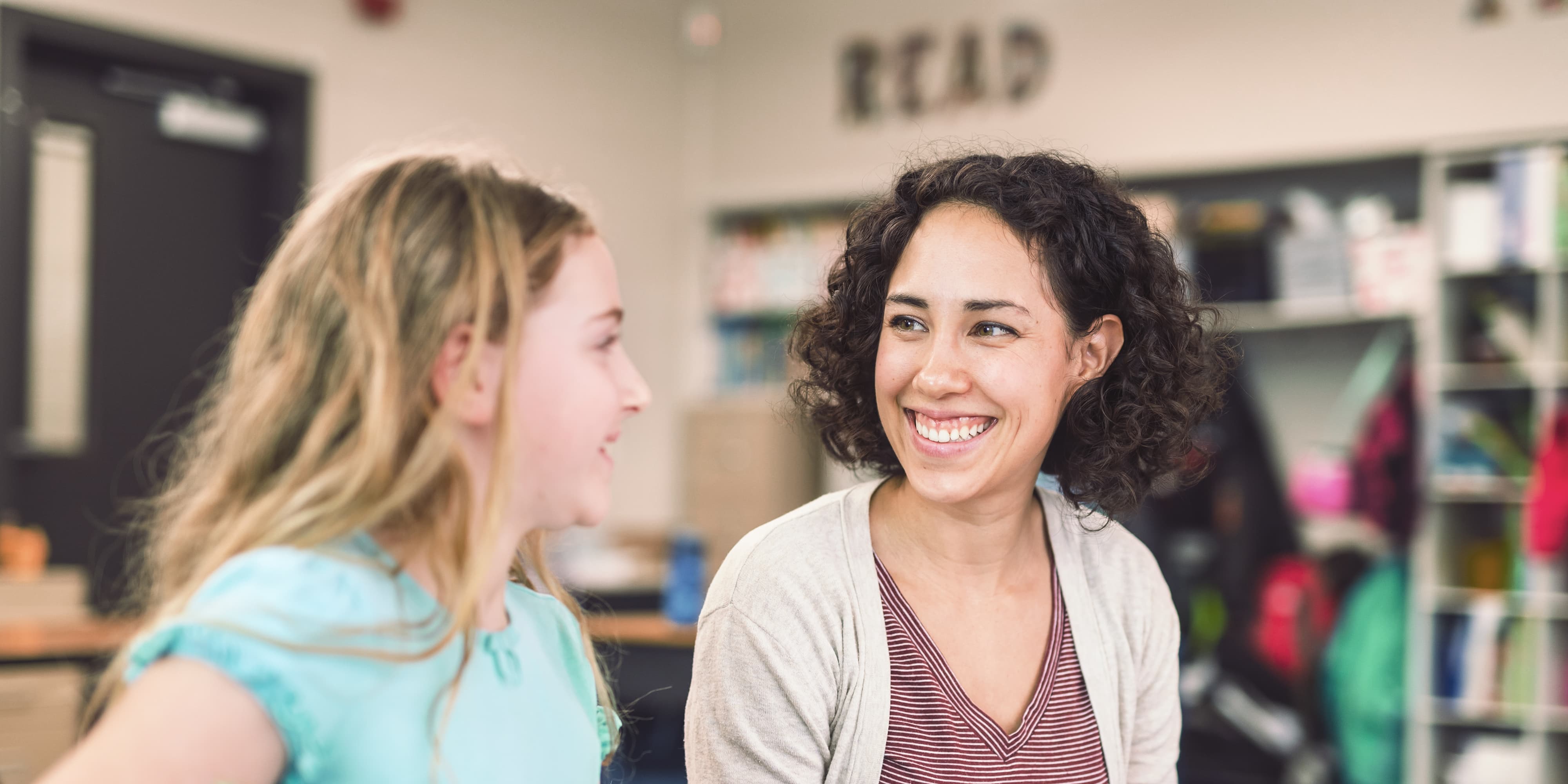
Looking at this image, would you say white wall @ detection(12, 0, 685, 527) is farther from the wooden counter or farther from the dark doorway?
the wooden counter

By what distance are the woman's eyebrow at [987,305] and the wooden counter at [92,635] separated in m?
1.50

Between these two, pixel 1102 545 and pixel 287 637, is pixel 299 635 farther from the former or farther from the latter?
pixel 1102 545

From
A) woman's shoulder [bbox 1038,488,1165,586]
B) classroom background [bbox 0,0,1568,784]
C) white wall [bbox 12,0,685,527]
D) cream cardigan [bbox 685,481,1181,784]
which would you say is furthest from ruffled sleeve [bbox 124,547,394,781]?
white wall [bbox 12,0,685,527]

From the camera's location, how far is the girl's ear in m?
0.97

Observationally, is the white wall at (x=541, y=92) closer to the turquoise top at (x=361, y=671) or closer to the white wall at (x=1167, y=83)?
the white wall at (x=1167, y=83)

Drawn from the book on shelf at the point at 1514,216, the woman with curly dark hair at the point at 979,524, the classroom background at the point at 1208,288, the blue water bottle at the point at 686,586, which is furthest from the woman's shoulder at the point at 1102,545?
the book on shelf at the point at 1514,216

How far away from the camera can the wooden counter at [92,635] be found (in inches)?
121

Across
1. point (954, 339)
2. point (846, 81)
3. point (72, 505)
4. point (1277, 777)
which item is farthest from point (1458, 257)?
point (72, 505)

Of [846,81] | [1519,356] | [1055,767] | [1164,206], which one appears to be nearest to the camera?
[1055,767]

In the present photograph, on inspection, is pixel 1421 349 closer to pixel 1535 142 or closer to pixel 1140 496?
pixel 1535 142

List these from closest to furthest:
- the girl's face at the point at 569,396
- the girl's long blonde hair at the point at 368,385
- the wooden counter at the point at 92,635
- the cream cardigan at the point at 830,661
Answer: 1. the girl's long blonde hair at the point at 368,385
2. the girl's face at the point at 569,396
3. the cream cardigan at the point at 830,661
4. the wooden counter at the point at 92,635

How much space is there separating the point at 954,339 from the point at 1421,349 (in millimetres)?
3103

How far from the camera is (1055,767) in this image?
1532 millimetres

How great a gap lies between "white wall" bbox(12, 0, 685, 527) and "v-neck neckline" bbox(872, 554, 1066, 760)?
2.92 m
